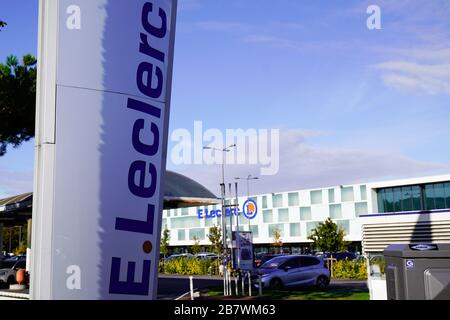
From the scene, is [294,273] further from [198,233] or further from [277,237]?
[198,233]

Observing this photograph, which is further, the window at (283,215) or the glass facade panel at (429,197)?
the window at (283,215)

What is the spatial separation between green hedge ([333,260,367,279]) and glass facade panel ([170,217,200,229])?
2073 inches

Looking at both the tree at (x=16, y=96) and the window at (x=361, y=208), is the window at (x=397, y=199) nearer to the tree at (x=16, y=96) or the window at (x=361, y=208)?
the window at (x=361, y=208)

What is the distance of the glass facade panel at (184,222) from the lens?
87875 mm

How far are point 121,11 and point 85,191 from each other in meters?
1.76

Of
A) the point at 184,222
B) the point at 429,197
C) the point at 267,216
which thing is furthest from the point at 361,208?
the point at 184,222

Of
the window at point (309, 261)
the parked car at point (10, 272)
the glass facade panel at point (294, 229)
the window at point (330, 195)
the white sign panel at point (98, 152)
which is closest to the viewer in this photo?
the white sign panel at point (98, 152)

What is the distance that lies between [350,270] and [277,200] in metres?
42.3

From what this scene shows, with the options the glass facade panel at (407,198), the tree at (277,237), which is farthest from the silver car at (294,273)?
the tree at (277,237)

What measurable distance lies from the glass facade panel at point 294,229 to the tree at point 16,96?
186ft

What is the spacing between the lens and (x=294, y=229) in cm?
7525

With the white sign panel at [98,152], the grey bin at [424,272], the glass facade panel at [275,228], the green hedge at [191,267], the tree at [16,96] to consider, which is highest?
→ the tree at [16,96]

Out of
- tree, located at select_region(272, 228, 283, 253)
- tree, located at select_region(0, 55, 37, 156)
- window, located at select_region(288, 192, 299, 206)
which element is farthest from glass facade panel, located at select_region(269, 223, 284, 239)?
tree, located at select_region(0, 55, 37, 156)

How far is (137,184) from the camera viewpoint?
481cm
